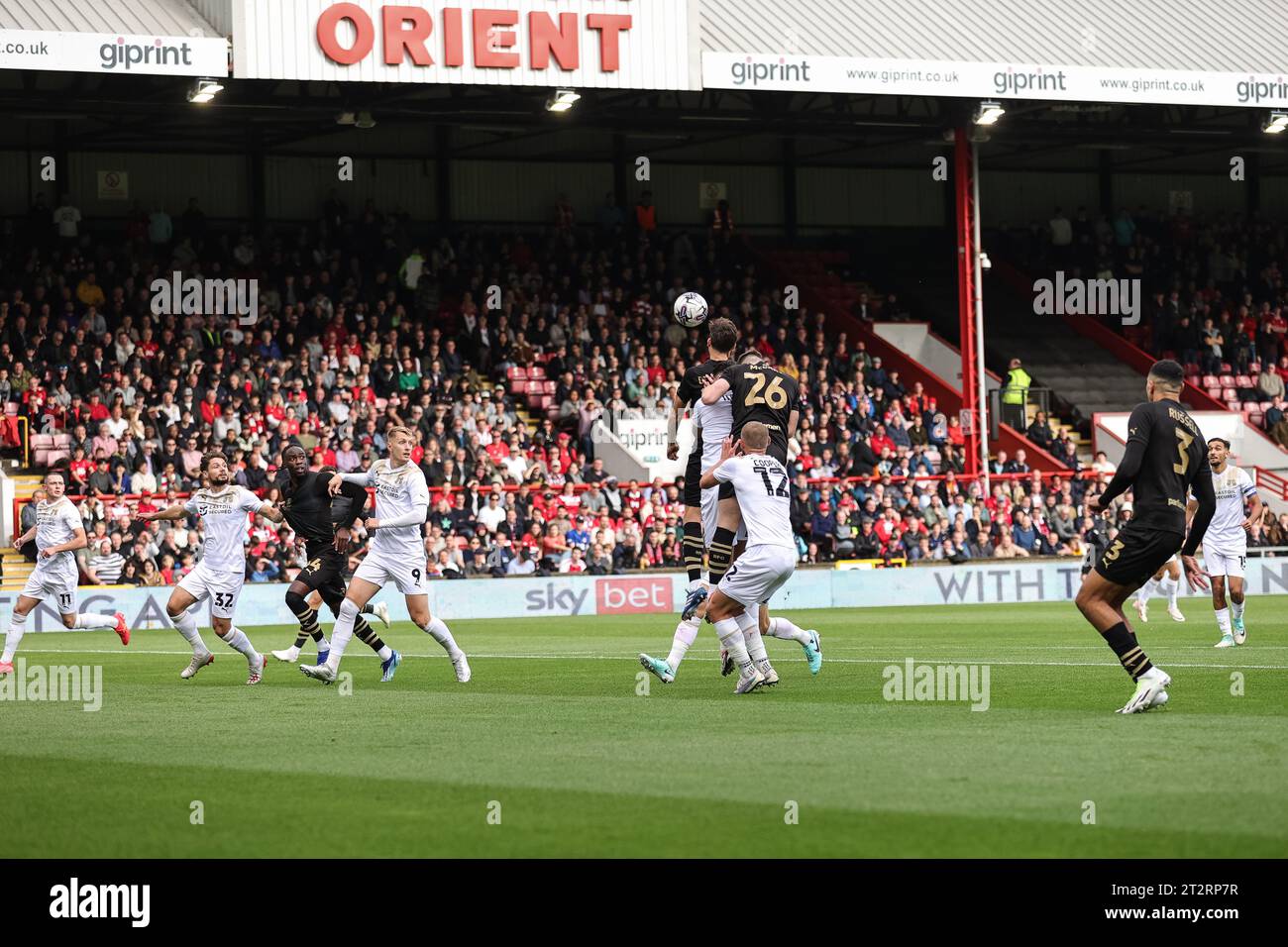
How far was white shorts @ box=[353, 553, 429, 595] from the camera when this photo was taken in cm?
1644

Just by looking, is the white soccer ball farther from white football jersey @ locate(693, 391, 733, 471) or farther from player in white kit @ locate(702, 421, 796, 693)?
player in white kit @ locate(702, 421, 796, 693)

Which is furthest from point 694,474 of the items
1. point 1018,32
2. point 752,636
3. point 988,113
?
point 1018,32

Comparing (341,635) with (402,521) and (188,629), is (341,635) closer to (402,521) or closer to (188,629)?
(402,521)

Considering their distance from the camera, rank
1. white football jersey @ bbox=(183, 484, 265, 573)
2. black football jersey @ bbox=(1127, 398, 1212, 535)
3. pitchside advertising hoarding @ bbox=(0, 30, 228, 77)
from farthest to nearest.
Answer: pitchside advertising hoarding @ bbox=(0, 30, 228, 77), white football jersey @ bbox=(183, 484, 265, 573), black football jersey @ bbox=(1127, 398, 1212, 535)

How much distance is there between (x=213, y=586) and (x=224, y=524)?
588 millimetres

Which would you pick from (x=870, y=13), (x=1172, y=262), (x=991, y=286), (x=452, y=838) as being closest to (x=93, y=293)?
(x=870, y=13)

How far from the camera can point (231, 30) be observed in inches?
1292

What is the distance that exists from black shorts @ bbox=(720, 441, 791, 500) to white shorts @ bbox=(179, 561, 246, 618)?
17.2ft

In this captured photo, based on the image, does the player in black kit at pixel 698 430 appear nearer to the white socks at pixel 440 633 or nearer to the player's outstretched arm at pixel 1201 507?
the white socks at pixel 440 633

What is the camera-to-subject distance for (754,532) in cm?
1405

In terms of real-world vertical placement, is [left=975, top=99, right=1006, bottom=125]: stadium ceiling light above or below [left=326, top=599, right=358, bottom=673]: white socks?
above

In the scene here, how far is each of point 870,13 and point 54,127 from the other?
17.4 metres

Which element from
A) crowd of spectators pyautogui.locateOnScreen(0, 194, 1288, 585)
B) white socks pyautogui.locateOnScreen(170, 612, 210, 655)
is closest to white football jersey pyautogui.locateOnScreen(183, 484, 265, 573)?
white socks pyautogui.locateOnScreen(170, 612, 210, 655)
